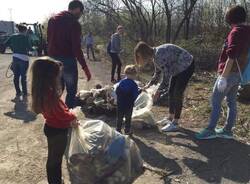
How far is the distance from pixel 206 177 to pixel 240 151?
41.9 inches

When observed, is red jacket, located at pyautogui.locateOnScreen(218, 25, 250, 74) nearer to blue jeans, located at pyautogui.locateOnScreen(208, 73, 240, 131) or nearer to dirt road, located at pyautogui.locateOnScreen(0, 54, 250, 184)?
blue jeans, located at pyautogui.locateOnScreen(208, 73, 240, 131)

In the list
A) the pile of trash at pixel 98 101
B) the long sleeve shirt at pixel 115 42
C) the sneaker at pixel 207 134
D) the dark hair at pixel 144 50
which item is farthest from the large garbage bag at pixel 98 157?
the long sleeve shirt at pixel 115 42

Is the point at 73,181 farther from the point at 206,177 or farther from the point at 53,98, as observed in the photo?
the point at 206,177

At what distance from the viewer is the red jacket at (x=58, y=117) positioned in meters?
3.90

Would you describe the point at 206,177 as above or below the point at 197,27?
below

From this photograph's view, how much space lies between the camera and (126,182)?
453 cm

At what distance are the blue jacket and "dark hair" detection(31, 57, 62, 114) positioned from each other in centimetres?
218

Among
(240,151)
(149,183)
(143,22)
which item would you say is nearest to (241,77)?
(240,151)

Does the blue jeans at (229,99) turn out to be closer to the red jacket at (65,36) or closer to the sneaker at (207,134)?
the sneaker at (207,134)

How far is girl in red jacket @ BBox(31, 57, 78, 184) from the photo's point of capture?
379 cm

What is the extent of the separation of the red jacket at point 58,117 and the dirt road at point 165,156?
973 millimetres

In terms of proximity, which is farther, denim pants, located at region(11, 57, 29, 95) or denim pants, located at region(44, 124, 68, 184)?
denim pants, located at region(11, 57, 29, 95)

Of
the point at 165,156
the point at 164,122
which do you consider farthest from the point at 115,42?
the point at 165,156

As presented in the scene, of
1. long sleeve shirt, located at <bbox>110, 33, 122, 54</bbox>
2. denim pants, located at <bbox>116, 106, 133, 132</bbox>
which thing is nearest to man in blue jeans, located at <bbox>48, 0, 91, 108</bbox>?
denim pants, located at <bbox>116, 106, 133, 132</bbox>
